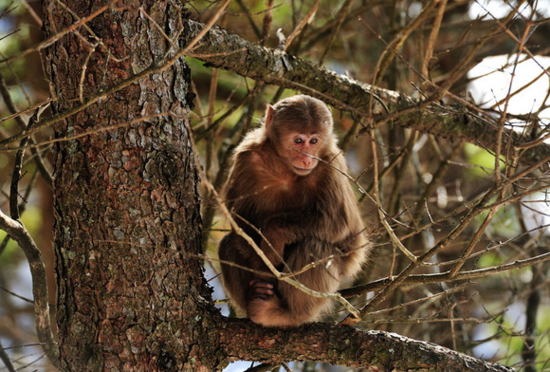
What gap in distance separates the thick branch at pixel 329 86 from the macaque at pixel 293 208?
19 cm

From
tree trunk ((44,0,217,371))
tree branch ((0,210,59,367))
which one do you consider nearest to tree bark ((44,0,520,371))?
tree trunk ((44,0,217,371))

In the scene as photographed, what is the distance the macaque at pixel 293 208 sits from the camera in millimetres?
4383

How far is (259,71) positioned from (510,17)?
182cm

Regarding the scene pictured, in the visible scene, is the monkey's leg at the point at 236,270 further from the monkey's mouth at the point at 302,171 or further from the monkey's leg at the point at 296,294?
the monkey's mouth at the point at 302,171

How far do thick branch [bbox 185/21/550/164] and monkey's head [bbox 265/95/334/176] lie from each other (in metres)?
0.13

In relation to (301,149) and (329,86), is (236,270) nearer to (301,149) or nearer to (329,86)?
(301,149)

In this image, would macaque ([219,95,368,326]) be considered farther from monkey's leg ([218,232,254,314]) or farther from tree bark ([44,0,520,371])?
tree bark ([44,0,520,371])

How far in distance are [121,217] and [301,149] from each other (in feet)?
5.36

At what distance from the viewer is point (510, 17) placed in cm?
444

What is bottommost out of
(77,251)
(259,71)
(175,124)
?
(77,251)

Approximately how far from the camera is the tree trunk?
3.56 meters

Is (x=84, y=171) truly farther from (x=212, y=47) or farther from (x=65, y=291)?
(x=212, y=47)

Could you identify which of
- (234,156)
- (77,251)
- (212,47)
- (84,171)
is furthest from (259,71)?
(77,251)

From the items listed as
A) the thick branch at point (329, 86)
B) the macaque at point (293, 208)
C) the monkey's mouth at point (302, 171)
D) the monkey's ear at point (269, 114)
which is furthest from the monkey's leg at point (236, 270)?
the thick branch at point (329, 86)
